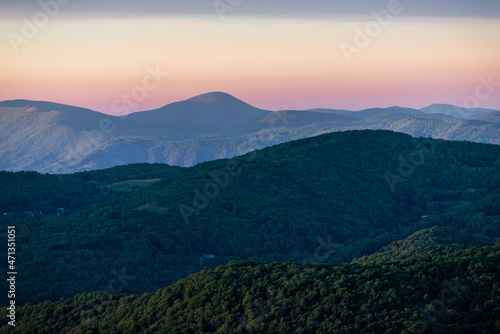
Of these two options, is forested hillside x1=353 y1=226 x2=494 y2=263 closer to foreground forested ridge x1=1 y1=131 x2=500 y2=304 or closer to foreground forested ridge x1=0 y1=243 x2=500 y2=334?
foreground forested ridge x1=1 y1=131 x2=500 y2=304

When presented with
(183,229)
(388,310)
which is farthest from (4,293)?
(388,310)

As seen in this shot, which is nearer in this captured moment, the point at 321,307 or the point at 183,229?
the point at 321,307

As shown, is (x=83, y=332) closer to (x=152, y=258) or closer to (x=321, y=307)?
(x=321, y=307)

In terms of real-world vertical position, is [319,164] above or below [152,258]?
above

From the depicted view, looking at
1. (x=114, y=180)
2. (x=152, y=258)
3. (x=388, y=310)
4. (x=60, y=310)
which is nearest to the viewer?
(x=388, y=310)

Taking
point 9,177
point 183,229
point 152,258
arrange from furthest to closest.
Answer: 1. point 9,177
2. point 183,229
3. point 152,258

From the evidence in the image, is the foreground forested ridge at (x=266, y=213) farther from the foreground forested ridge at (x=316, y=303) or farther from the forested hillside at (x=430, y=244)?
the foreground forested ridge at (x=316, y=303)
